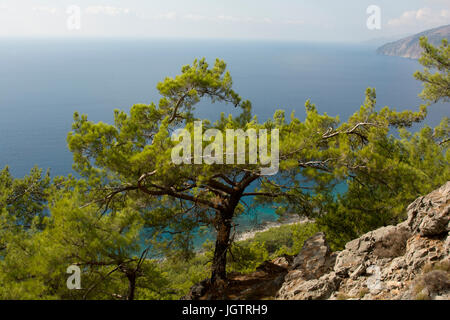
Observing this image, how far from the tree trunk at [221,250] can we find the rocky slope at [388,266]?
900 millimetres

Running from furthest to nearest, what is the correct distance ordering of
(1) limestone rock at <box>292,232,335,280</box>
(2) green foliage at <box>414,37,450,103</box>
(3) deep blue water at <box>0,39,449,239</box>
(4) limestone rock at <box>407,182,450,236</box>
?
1. (3) deep blue water at <box>0,39,449,239</box>
2. (2) green foliage at <box>414,37,450,103</box>
3. (1) limestone rock at <box>292,232,335,280</box>
4. (4) limestone rock at <box>407,182,450,236</box>

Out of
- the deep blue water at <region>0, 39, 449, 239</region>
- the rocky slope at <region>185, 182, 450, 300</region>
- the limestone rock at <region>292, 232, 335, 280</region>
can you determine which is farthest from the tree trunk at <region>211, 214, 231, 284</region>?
the deep blue water at <region>0, 39, 449, 239</region>

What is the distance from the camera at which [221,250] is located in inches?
328

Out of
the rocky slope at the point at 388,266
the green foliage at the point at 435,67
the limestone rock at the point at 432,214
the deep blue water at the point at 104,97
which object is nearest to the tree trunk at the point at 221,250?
the rocky slope at the point at 388,266

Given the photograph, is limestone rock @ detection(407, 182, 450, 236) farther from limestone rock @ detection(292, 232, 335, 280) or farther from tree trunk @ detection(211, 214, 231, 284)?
tree trunk @ detection(211, 214, 231, 284)

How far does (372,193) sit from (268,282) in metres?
3.68

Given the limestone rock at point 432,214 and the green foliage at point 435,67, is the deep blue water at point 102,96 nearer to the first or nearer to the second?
the green foliage at point 435,67

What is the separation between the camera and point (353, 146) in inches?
348

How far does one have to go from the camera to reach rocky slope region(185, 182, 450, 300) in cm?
494

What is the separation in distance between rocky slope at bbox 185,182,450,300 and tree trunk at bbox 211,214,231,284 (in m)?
0.90

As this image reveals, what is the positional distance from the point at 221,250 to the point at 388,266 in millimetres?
4061

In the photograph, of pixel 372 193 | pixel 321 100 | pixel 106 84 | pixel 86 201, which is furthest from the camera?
pixel 106 84
